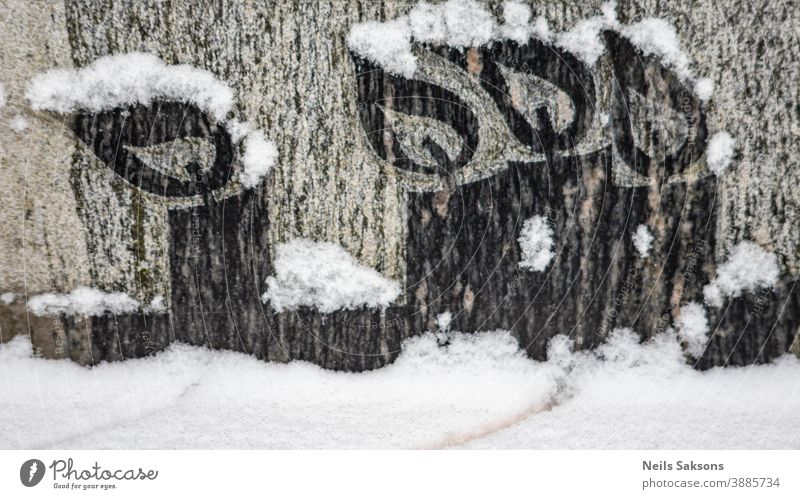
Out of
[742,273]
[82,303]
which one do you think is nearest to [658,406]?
[742,273]

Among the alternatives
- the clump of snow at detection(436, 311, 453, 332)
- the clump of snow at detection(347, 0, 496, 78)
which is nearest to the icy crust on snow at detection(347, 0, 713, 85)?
the clump of snow at detection(347, 0, 496, 78)

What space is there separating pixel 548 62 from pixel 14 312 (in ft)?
4.09

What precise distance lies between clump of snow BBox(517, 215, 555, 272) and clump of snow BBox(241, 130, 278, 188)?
551 millimetres

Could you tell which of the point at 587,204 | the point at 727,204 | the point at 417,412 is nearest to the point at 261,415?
the point at 417,412

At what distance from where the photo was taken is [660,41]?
39.6 inches

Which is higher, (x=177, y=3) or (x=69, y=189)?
(x=177, y=3)

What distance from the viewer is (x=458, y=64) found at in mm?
1016

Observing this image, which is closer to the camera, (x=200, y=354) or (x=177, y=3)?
(x=177, y=3)

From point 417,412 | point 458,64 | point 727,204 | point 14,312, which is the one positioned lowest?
point 417,412

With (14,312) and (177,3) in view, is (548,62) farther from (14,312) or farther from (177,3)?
(14,312)

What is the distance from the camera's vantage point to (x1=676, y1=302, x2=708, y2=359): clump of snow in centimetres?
108

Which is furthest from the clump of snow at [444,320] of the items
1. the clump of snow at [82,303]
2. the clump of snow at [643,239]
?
the clump of snow at [82,303]
